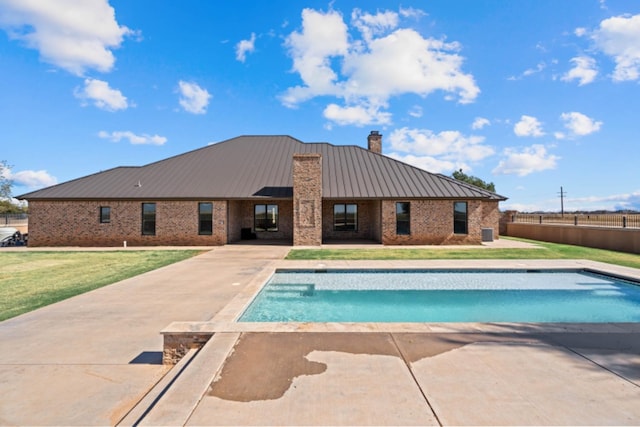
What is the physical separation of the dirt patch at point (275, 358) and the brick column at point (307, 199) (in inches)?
524

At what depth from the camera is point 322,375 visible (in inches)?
140

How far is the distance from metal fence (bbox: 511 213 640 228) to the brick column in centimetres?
1611

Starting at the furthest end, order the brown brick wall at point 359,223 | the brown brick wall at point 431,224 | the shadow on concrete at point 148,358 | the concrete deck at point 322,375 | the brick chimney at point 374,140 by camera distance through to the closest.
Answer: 1. the brick chimney at point 374,140
2. the brown brick wall at point 359,223
3. the brown brick wall at point 431,224
4. the shadow on concrete at point 148,358
5. the concrete deck at point 322,375

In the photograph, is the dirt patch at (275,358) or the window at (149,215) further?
the window at (149,215)

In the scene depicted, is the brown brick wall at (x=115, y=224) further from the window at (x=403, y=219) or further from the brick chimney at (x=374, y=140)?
the brick chimney at (x=374, y=140)

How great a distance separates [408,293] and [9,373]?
7.83 m

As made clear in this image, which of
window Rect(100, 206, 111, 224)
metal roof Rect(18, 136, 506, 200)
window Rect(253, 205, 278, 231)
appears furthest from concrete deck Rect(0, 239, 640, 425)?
window Rect(253, 205, 278, 231)

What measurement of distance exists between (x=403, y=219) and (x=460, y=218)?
3368 mm

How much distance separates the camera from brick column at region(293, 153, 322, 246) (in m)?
17.7

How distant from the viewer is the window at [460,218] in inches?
741

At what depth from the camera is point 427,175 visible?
68.2ft

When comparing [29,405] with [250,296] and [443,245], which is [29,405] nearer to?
[250,296]

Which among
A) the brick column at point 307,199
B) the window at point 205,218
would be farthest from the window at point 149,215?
the brick column at point 307,199

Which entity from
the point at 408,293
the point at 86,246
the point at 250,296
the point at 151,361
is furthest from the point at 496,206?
the point at 86,246
